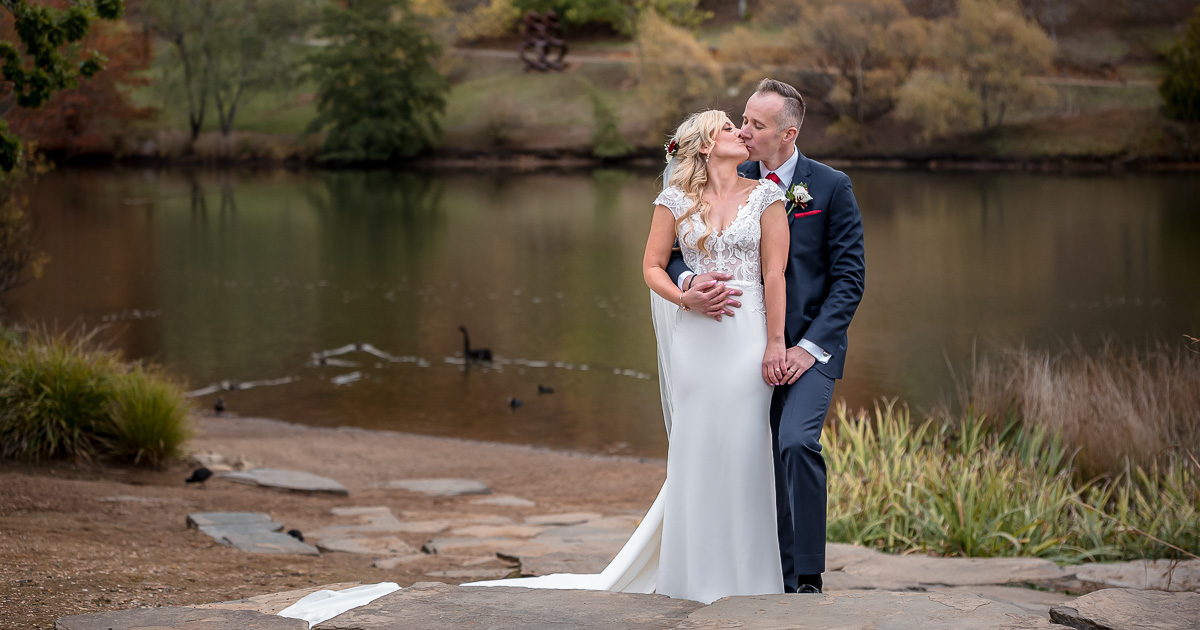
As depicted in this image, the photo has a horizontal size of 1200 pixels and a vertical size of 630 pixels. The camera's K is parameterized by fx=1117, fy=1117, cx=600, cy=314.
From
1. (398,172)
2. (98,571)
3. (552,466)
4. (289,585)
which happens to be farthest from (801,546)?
(398,172)

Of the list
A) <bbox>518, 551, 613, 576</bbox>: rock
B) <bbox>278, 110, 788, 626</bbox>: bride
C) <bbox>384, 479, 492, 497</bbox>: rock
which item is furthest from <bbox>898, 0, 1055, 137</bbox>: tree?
<bbox>278, 110, 788, 626</bbox>: bride

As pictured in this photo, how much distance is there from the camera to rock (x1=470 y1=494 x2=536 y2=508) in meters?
9.05

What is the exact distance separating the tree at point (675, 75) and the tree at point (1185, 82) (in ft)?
71.3

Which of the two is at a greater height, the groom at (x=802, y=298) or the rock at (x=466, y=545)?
the groom at (x=802, y=298)

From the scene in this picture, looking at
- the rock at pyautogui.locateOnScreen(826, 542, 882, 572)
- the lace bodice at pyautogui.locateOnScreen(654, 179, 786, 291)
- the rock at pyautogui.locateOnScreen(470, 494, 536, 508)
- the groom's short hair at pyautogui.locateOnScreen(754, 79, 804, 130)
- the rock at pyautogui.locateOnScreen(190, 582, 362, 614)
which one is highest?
the groom's short hair at pyautogui.locateOnScreen(754, 79, 804, 130)

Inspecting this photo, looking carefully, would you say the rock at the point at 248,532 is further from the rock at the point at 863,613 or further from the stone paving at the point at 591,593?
the rock at the point at 863,613

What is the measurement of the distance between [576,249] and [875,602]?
26.6 m

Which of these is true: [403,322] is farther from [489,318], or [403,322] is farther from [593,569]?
[593,569]

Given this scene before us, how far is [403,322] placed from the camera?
2112 cm

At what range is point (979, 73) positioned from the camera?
55344 millimetres

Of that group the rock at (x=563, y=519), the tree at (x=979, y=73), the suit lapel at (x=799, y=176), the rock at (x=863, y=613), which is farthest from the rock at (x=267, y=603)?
the tree at (x=979, y=73)

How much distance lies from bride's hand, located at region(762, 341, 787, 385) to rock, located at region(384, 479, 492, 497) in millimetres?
5511

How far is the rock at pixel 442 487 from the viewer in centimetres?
958

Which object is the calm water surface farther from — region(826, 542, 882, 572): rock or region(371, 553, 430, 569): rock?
region(826, 542, 882, 572): rock
